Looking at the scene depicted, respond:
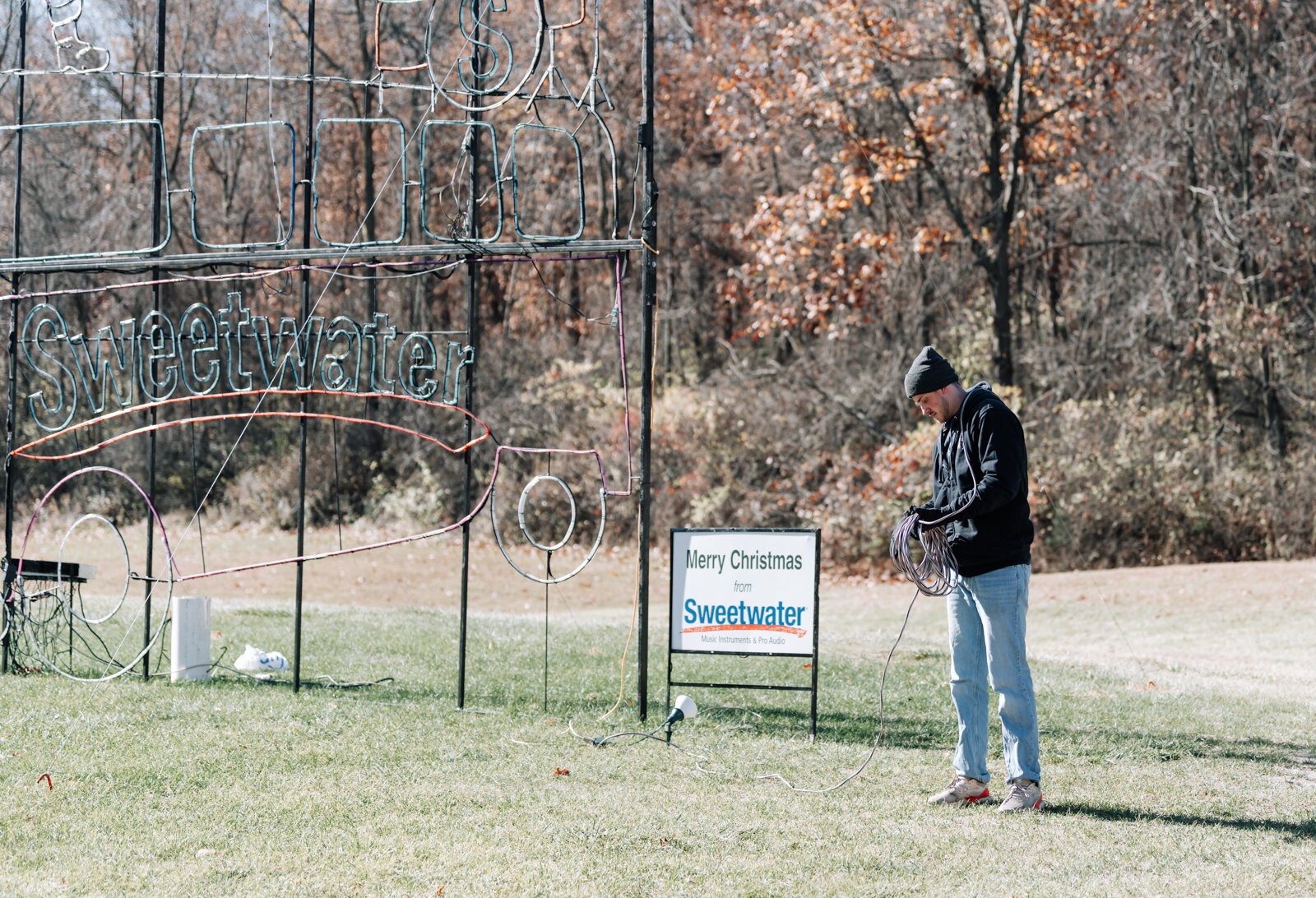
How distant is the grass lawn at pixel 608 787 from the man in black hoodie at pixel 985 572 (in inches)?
9.3

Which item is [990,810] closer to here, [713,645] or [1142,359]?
[713,645]

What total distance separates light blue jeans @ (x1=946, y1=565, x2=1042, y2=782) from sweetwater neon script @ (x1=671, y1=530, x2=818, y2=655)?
4.65ft

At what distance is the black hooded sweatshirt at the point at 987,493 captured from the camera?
6.23m

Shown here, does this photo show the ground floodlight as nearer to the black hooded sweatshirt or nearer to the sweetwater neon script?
the sweetwater neon script

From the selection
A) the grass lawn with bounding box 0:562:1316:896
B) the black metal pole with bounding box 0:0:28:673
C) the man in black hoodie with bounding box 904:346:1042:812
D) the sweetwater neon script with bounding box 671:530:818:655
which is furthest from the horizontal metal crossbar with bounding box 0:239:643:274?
the grass lawn with bounding box 0:562:1316:896

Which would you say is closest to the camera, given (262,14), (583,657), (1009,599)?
(1009,599)

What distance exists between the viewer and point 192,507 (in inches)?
1092

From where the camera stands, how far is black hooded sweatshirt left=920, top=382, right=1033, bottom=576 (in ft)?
20.4

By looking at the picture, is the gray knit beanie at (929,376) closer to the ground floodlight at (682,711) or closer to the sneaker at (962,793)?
the sneaker at (962,793)

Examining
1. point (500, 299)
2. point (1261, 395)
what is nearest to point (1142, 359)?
point (1261, 395)

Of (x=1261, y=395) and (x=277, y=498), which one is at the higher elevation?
(x=1261, y=395)

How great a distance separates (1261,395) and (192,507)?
781 inches

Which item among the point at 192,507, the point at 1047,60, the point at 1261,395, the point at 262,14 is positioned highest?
the point at 262,14

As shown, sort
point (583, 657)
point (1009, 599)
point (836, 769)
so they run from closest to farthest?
point (1009, 599), point (836, 769), point (583, 657)
